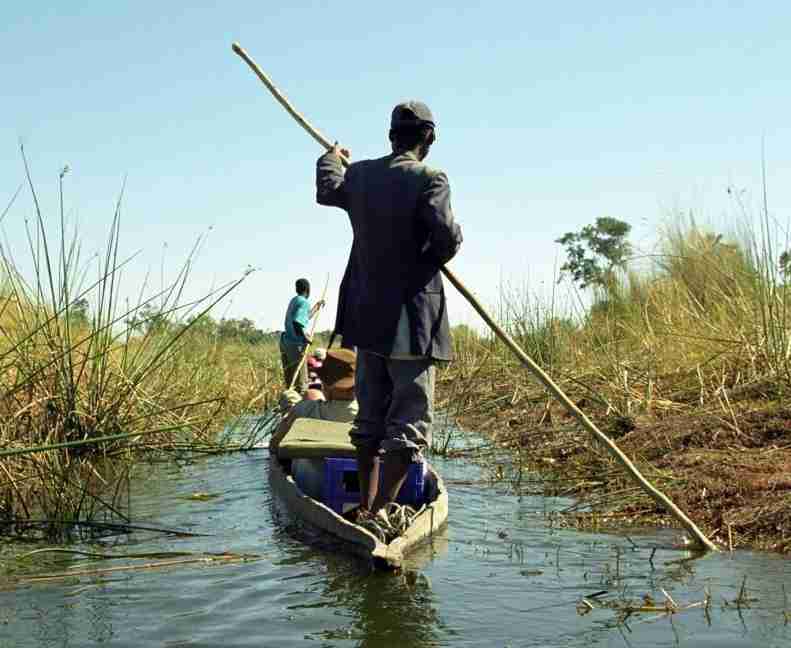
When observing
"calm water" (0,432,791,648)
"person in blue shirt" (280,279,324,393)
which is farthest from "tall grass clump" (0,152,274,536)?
"person in blue shirt" (280,279,324,393)

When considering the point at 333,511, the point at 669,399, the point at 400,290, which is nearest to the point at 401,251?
the point at 400,290

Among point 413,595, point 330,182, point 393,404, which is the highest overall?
point 330,182

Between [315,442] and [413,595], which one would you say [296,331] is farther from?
[413,595]

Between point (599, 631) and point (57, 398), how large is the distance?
413 cm

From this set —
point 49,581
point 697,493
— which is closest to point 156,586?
point 49,581

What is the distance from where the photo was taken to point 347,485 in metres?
6.49

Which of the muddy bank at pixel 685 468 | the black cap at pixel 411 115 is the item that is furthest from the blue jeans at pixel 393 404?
the muddy bank at pixel 685 468

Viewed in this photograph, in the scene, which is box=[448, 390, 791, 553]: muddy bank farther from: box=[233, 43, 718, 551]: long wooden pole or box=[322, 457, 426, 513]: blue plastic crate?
box=[322, 457, 426, 513]: blue plastic crate

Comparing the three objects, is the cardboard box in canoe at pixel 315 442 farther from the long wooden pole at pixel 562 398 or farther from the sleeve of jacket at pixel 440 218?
the sleeve of jacket at pixel 440 218

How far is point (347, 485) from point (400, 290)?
1588mm

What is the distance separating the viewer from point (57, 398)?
22.5ft

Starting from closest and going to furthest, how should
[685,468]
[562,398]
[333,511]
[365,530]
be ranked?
[365,530] < [562,398] < [333,511] < [685,468]

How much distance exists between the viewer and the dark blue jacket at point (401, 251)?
5410 mm

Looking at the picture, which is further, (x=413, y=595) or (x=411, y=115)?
(x=411, y=115)
